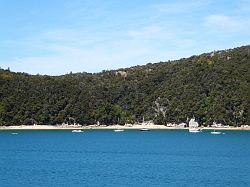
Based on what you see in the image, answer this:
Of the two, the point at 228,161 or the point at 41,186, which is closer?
the point at 41,186

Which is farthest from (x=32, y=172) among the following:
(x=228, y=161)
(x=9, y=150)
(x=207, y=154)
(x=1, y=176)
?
(x=9, y=150)

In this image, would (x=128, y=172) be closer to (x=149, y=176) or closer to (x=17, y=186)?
(x=149, y=176)

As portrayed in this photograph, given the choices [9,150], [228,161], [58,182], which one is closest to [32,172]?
[58,182]

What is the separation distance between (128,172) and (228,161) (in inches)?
832

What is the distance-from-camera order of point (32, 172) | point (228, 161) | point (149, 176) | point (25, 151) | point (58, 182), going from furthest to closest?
point (25, 151), point (228, 161), point (32, 172), point (149, 176), point (58, 182)

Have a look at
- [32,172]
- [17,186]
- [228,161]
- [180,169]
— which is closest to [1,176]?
[32,172]

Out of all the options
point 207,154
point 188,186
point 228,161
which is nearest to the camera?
point 188,186

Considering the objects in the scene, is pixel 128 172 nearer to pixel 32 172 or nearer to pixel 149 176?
pixel 149 176

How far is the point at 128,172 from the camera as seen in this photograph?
259 feet

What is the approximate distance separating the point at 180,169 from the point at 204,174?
708 cm

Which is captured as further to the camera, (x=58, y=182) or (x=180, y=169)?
(x=180, y=169)

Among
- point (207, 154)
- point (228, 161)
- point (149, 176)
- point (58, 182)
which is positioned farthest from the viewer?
point (207, 154)

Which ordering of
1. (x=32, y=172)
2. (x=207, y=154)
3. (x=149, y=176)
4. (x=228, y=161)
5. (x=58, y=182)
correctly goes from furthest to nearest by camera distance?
(x=207, y=154) → (x=228, y=161) → (x=32, y=172) → (x=149, y=176) → (x=58, y=182)

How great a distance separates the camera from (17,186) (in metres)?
65.9
